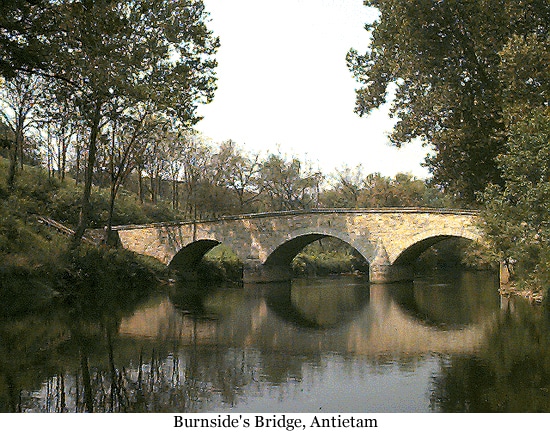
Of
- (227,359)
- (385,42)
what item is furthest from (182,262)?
(227,359)

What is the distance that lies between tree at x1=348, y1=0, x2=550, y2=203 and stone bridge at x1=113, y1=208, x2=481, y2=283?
91.8 inches

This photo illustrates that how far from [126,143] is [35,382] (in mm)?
21721

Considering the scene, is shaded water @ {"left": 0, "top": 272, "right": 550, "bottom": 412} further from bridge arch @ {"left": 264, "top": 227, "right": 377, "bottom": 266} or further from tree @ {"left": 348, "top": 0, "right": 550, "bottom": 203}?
bridge arch @ {"left": 264, "top": 227, "right": 377, "bottom": 266}

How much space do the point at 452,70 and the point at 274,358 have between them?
15305mm

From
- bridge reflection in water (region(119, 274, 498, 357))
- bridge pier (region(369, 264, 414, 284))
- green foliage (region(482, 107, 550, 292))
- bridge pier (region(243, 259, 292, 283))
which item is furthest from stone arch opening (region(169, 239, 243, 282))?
green foliage (region(482, 107, 550, 292))

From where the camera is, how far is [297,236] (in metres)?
29.6

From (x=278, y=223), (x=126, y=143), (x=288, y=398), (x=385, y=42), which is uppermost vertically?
(x=385, y=42)

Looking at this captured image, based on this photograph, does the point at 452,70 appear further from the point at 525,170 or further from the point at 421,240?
the point at 421,240

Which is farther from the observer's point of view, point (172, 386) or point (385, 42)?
point (385, 42)

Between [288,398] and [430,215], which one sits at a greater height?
[430,215]

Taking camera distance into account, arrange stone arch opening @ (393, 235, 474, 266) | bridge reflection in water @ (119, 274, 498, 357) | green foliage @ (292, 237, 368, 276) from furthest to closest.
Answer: green foliage @ (292, 237, 368, 276)
stone arch opening @ (393, 235, 474, 266)
bridge reflection in water @ (119, 274, 498, 357)

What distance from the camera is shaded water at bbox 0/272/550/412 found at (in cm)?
757

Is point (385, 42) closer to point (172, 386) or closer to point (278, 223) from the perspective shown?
point (278, 223)
